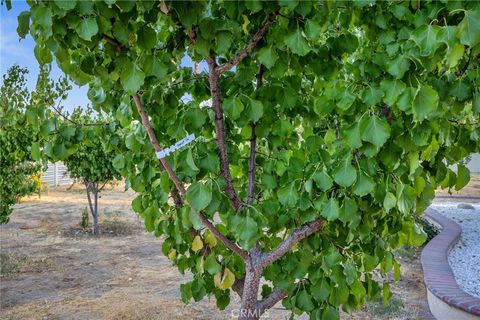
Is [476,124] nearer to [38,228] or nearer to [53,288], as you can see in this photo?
[53,288]

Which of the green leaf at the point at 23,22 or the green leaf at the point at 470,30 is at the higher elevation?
the green leaf at the point at 23,22

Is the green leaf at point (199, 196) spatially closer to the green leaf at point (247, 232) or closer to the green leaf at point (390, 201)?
the green leaf at point (247, 232)

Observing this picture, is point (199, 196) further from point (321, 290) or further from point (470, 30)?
point (470, 30)

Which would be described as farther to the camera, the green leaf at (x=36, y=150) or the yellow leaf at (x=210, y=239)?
the yellow leaf at (x=210, y=239)

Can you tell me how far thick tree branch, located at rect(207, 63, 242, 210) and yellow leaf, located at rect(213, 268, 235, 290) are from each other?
39cm

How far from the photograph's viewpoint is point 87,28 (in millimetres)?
1295

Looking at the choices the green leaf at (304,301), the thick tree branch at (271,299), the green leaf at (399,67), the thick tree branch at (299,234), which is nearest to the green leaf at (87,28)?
the green leaf at (399,67)

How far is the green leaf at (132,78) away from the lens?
4.80 ft

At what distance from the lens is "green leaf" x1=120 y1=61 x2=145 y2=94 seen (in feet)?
4.80

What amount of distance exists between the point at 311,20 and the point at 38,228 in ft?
31.5

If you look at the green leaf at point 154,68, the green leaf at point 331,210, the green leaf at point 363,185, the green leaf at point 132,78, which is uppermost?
the green leaf at point 154,68

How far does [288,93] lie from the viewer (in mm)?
1859

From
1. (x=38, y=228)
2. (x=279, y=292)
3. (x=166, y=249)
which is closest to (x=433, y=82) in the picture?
(x=279, y=292)

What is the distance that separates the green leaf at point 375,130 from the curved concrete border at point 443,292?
300cm
